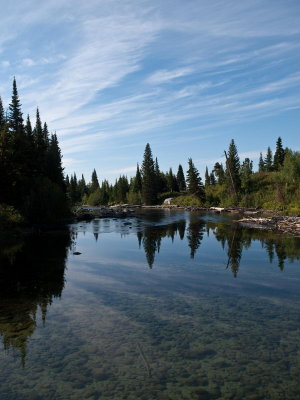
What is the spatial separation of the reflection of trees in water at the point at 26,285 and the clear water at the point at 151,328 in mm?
62

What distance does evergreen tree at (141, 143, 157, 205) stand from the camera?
128750 mm

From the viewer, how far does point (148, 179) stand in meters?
130

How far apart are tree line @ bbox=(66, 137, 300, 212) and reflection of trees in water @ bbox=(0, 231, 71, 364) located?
4605 centimetres

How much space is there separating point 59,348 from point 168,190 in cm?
13944

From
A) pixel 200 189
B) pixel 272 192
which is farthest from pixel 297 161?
pixel 200 189

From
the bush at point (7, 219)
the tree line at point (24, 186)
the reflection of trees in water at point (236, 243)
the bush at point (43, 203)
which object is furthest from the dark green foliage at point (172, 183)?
the bush at point (7, 219)

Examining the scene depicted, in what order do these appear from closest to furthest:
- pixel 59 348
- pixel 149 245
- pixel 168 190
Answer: pixel 59 348 → pixel 149 245 → pixel 168 190

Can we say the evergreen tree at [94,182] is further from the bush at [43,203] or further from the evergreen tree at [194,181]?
the bush at [43,203]

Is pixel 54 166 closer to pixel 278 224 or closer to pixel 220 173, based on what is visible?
pixel 278 224

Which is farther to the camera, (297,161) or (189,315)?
(297,161)

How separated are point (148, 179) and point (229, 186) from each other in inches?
1495

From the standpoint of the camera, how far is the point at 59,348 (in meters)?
11.1

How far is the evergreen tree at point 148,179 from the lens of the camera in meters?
129

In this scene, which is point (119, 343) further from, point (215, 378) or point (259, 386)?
point (259, 386)
